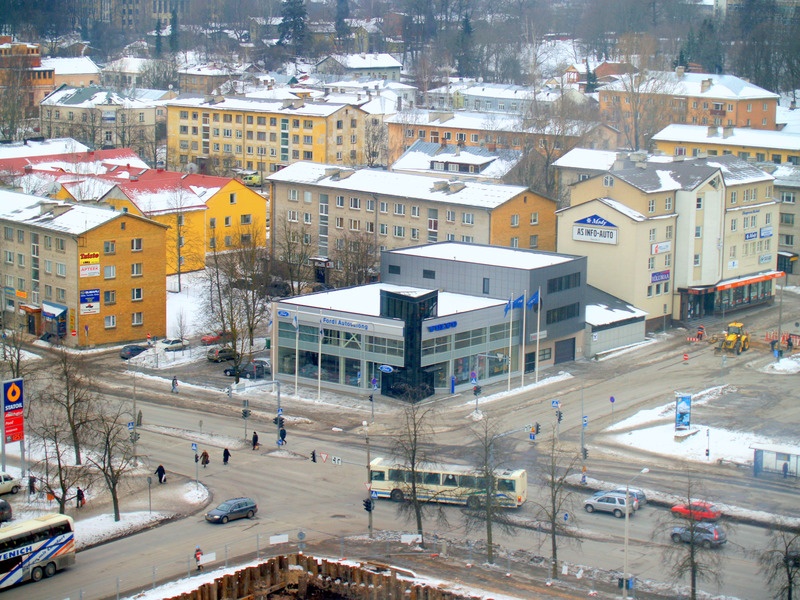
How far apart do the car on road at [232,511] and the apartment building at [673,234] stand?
2802 cm

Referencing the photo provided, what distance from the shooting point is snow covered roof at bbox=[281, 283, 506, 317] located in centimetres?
5391

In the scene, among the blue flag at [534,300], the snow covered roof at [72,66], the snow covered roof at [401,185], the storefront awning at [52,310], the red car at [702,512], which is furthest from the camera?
the snow covered roof at [72,66]

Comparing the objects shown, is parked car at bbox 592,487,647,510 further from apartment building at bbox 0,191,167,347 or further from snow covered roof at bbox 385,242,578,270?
apartment building at bbox 0,191,167,347

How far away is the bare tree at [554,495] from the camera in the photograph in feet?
117

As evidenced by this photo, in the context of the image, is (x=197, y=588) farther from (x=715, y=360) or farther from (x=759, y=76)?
(x=759, y=76)

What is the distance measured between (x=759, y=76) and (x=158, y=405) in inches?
3694

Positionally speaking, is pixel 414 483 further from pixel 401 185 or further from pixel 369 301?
pixel 401 185

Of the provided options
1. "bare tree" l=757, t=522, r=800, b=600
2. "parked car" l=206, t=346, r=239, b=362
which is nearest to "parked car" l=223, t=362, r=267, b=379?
"parked car" l=206, t=346, r=239, b=362

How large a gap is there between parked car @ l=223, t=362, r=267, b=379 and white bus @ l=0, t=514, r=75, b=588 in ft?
64.0

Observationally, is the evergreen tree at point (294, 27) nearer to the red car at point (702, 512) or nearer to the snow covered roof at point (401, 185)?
the snow covered roof at point (401, 185)

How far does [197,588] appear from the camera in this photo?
112 ft

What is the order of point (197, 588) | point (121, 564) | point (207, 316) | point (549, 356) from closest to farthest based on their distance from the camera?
point (197, 588) → point (121, 564) → point (549, 356) → point (207, 316)

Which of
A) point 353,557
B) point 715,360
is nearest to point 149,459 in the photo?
point 353,557

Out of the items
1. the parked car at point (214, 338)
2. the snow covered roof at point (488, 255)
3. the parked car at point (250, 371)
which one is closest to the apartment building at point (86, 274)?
the parked car at point (214, 338)
